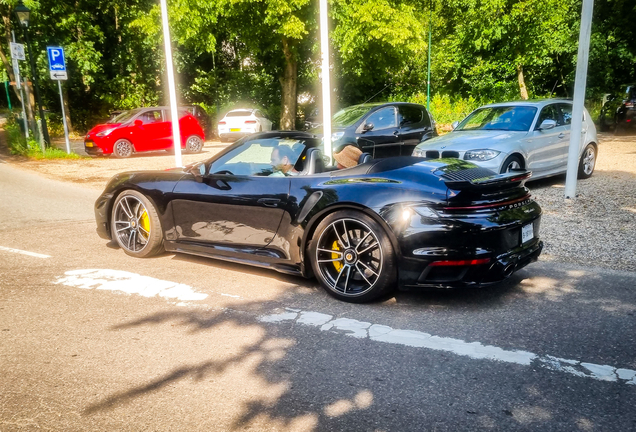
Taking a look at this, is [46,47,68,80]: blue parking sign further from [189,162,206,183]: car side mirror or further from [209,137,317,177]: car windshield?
[209,137,317,177]: car windshield

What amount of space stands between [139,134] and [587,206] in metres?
14.4

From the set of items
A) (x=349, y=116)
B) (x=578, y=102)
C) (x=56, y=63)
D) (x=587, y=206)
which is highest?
(x=56, y=63)

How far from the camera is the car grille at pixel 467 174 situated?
4.33 meters

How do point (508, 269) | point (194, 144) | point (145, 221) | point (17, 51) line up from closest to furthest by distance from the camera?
point (508, 269) → point (145, 221) → point (17, 51) → point (194, 144)

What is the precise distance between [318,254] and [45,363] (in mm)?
2120

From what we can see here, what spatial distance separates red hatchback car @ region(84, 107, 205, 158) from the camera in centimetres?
1788

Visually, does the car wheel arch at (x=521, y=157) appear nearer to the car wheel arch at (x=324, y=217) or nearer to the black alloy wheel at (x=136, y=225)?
the car wheel arch at (x=324, y=217)

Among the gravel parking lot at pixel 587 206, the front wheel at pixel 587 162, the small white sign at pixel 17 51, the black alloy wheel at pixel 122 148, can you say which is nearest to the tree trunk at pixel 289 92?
the black alloy wheel at pixel 122 148

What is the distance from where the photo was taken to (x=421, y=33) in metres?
21.5

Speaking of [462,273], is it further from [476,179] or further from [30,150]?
[30,150]

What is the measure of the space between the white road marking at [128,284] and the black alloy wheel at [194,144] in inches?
581

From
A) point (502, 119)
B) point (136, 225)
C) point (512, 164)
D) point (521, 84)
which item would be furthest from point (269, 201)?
point (521, 84)

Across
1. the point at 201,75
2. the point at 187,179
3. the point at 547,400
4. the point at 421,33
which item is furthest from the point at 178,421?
the point at 201,75

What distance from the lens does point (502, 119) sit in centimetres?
1032
